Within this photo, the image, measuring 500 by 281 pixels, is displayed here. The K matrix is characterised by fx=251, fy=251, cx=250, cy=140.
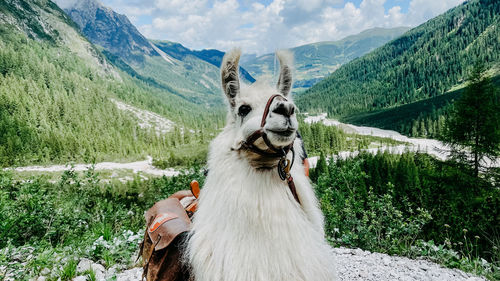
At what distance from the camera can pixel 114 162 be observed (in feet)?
215

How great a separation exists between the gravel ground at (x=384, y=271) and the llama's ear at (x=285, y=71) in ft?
13.3

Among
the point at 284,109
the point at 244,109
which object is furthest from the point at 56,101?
the point at 284,109

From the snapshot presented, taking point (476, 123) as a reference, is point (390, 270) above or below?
below

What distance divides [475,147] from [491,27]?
206m

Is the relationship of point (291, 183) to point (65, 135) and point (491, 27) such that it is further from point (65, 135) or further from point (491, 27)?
point (491, 27)

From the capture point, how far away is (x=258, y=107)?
2039 mm

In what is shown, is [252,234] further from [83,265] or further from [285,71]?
[83,265]

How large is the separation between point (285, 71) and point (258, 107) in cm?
46

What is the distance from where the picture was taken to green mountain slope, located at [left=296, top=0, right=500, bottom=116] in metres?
144

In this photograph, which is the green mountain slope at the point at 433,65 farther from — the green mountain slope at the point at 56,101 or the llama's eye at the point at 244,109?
the llama's eye at the point at 244,109

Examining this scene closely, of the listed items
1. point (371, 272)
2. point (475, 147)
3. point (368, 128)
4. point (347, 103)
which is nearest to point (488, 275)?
point (371, 272)

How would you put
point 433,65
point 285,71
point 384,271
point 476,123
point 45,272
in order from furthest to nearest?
point 433,65, point 476,123, point 384,271, point 45,272, point 285,71

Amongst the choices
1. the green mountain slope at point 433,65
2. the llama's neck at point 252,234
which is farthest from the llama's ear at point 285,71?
the green mountain slope at point 433,65

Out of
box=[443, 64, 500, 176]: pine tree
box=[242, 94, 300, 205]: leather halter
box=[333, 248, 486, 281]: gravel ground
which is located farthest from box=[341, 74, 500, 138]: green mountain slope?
box=[242, 94, 300, 205]: leather halter
